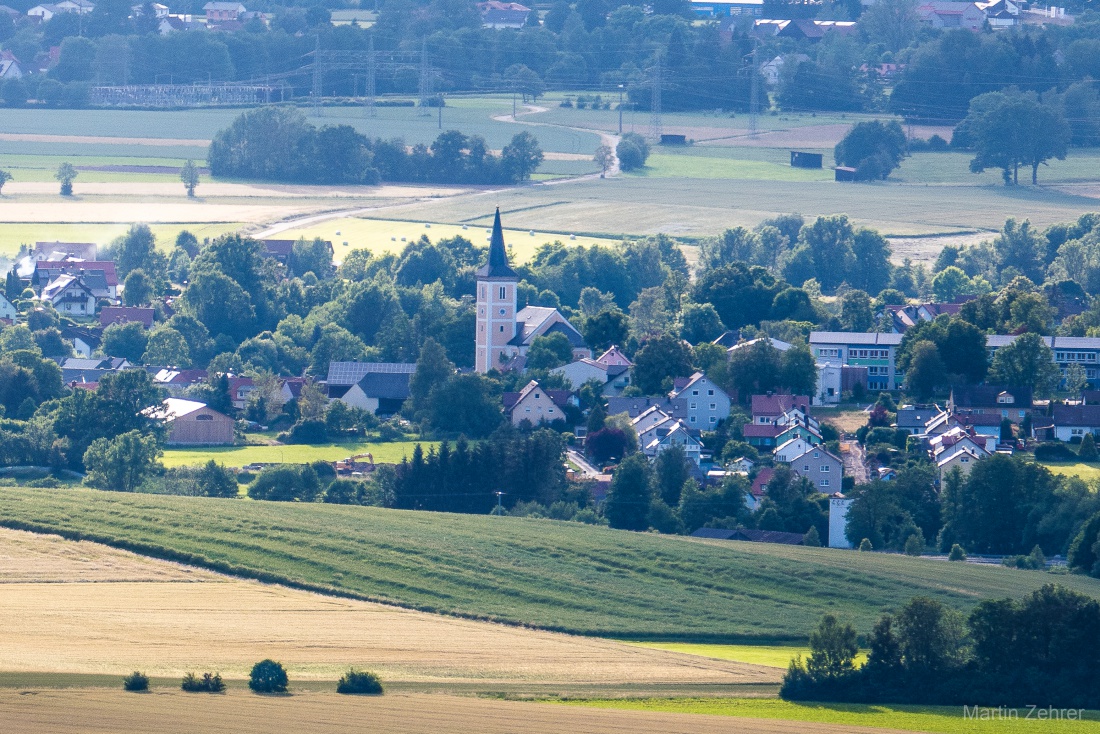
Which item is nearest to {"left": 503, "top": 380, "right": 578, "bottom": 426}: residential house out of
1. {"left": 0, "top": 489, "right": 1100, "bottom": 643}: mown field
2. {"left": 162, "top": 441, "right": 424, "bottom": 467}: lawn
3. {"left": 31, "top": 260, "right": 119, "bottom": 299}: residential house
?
{"left": 162, "top": 441, "right": 424, "bottom": 467}: lawn

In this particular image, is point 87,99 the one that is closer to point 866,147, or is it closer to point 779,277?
point 866,147

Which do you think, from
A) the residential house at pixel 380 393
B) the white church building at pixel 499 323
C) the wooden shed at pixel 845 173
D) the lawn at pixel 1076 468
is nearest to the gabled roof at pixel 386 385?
the residential house at pixel 380 393

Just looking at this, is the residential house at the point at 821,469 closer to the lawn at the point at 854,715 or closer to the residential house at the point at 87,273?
the lawn at the point at 854,715

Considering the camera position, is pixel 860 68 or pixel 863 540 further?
pixel 860 68

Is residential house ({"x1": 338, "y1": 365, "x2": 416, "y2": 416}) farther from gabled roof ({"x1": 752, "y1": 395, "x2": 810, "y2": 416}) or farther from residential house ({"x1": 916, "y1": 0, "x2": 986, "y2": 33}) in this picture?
residential house ({"x1": 916, "y1": 0, "x2": 986, "y2": 33})

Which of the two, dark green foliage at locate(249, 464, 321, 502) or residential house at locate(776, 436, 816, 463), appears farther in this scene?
residential house at locate(776, 436, 816, 463)

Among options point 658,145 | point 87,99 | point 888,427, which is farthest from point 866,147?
point 888,427
